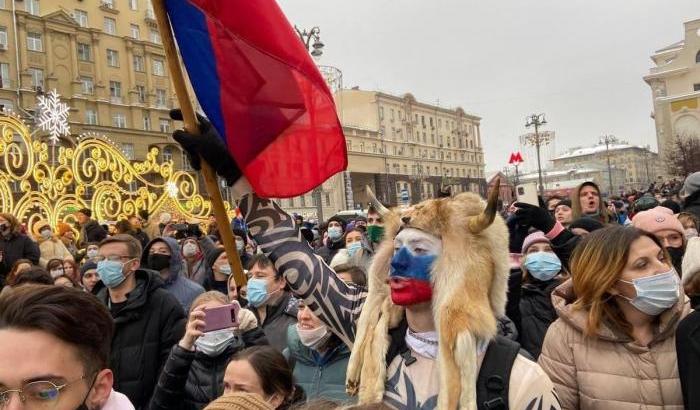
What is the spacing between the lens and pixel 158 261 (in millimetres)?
5305

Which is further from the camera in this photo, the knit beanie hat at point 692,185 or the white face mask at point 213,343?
the knit beanie hat at point 692,185

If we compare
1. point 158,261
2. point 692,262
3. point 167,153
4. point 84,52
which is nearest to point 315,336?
point 692,262

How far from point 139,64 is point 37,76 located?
8.29 metres

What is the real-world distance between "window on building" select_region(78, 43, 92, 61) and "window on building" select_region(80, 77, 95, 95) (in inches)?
57.5

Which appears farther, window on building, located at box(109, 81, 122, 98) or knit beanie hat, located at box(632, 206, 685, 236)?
window on building, located at box(109, 81, 122, 98)

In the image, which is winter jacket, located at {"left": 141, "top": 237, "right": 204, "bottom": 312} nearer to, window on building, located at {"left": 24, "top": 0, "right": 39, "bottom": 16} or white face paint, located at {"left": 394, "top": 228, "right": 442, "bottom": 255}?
white face paint, located at {"left": 394, "top": 228, "right": 442, "bottom": 255}

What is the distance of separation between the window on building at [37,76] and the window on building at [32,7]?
3.90 meters

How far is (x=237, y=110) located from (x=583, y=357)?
1.81 meters

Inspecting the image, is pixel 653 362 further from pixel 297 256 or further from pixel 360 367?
pixel 297 256

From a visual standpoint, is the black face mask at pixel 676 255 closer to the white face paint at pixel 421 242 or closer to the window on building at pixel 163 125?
the white face paint at pixel 421 242

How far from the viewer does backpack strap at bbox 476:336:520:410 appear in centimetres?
182

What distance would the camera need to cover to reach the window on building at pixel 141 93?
45.0 m

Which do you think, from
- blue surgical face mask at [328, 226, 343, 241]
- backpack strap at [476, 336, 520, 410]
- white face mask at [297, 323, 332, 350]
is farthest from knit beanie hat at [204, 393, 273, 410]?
blue surgical face mask at [328, 226, 343, 241]

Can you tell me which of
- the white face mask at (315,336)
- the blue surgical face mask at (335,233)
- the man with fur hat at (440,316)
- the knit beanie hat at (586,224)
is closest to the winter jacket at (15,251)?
the blue surgical face mask at (335,233)
